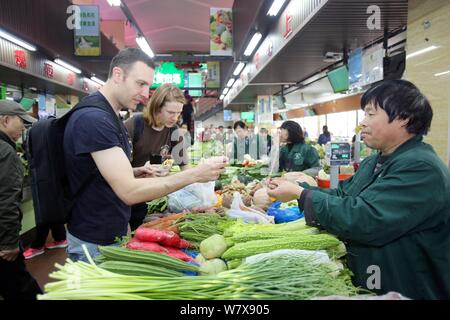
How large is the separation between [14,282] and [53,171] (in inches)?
76.3

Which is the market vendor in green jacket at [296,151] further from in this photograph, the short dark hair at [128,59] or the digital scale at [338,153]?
the short dark hair at [128,59]

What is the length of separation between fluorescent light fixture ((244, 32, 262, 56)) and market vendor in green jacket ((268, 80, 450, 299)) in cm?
544

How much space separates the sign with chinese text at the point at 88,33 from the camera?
8570 millimetres

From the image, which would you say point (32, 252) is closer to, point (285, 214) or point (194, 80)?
point (285, 214)

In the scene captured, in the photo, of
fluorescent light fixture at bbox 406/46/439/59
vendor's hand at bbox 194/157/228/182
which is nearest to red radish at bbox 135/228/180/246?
vendor's hand at bbox 194/157/228/182

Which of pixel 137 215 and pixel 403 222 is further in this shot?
pixel 137 215

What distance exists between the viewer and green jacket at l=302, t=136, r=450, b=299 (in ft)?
5.32

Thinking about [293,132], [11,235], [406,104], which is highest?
[406,104]

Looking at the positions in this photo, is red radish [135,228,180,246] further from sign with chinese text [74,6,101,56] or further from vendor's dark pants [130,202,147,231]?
sign with chinese text [74,6,101,56]

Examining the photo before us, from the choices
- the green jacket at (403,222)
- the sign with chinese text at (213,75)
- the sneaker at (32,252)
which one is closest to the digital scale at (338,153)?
the green jacket at (403,222)

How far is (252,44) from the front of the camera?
7.61 m

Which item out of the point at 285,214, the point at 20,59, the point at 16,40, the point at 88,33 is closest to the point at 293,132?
the point at 285,214

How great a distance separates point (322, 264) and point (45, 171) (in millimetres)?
1612
